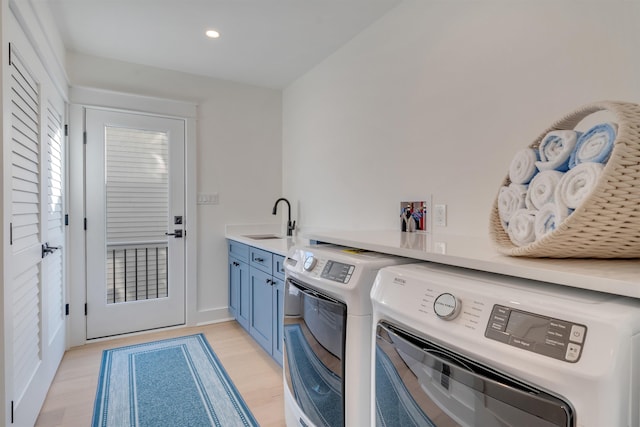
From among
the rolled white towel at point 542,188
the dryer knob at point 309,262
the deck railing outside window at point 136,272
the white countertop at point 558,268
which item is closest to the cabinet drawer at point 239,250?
the deck railing outside window at point 136,272

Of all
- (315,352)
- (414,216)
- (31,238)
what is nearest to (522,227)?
A: (315,352)

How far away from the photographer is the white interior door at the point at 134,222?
3.00 metres

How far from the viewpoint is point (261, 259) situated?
2.62 meters

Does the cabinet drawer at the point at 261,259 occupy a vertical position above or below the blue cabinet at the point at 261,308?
above

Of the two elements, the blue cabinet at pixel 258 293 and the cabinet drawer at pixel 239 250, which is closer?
the blue cabinet at pixel 258 293

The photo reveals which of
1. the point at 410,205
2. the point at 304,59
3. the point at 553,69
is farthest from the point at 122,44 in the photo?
the point at 553,69

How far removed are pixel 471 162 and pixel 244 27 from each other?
183 centimetres

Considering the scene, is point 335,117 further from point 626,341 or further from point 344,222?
point 626,341

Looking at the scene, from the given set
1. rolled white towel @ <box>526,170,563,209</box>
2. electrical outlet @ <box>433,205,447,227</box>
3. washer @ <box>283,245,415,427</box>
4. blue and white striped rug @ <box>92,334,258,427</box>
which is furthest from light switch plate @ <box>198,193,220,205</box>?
rolled white towel @ <box>526,170,563,209</box>

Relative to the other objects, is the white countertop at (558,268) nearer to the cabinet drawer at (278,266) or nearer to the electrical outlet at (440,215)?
the electrical outlet at (440,215)

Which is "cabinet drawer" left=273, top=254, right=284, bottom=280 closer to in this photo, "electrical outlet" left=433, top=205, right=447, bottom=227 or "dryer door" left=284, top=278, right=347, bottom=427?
"dryer door" left=284, top=278, right=347, bottom=427

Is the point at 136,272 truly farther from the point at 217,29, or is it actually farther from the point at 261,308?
the point at 217,29

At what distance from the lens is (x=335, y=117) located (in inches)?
113

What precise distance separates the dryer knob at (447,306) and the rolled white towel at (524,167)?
445mm
